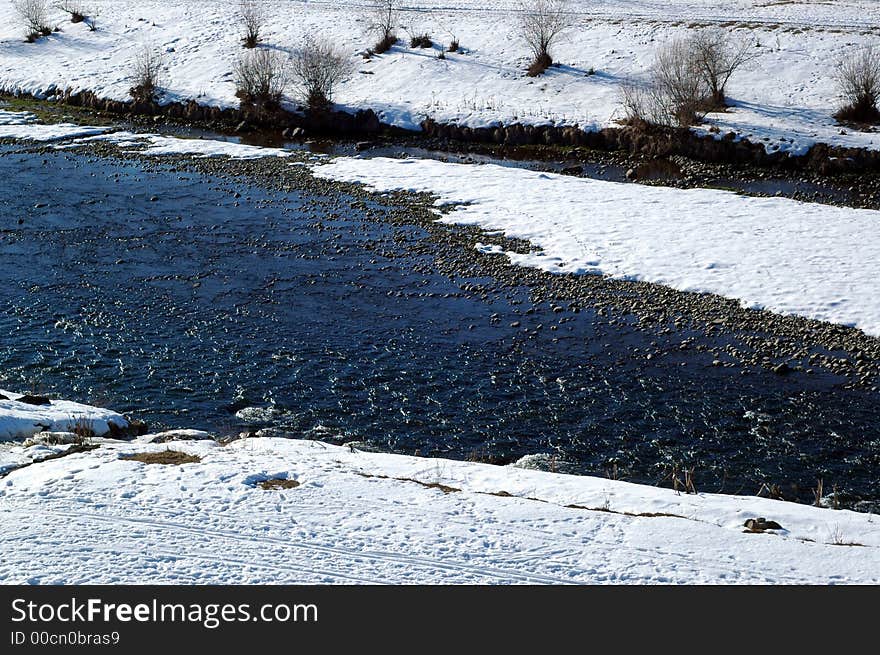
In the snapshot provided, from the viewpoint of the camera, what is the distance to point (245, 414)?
13.6 m

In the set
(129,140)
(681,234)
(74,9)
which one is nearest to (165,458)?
(681,234)

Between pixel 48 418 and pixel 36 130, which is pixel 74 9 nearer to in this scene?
pixel 36 130

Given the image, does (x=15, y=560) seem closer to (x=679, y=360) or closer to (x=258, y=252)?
(x=679, y=360)

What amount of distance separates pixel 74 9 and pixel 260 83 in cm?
1879

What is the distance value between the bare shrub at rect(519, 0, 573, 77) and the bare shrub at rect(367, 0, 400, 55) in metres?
5.40

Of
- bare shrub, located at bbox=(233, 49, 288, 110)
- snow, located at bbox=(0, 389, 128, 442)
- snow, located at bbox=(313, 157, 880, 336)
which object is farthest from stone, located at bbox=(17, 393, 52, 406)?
→ bare shrub, located at bbox=(233, 49, 288, 110)

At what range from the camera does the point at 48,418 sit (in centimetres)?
1257

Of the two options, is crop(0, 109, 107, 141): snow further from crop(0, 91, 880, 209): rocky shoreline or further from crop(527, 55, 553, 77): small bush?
crop(527, 55, 553, 77): small bush

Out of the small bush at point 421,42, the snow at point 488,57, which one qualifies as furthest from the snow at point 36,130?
the small bush at point 421,42

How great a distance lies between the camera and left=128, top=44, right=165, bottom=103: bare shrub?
36.6m

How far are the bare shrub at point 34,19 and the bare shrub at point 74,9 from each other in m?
1.14

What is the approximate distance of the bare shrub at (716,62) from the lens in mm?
30719

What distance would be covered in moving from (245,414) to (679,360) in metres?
6.98

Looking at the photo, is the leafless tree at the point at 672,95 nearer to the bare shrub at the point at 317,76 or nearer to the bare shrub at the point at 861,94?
the bare shrub at the point at 861,94
